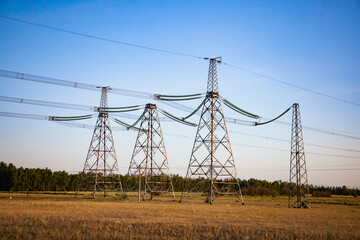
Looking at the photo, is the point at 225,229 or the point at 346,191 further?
the point at 346,191

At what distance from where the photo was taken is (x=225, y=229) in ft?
62.2

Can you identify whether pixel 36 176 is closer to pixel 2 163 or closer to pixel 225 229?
pixel 2 163

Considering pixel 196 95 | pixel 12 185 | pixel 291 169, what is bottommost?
pixel 12 185

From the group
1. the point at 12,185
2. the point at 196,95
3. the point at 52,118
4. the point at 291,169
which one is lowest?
the point at 12,185

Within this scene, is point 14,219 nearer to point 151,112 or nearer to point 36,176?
point 151,112

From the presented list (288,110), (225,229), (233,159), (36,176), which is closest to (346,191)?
(288,110)

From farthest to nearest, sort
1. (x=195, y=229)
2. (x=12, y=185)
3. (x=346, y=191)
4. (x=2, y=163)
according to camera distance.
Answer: (x=346, y=191) → (x=2, y=163) → (x=12, y=185) → (x=195, y=229)

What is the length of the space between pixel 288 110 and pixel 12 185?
88535 mm

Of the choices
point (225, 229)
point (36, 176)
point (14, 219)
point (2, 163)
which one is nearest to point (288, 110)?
point (225, 229)

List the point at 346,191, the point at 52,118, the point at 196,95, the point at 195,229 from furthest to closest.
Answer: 1. the point at 346,191
2. the point at 52,118
3. the point at 196,95
4. the point at 195,229

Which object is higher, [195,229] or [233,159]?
[233,159]

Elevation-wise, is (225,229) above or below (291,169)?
below

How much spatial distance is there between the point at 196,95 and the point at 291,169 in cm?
1676

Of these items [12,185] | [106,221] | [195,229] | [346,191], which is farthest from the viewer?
[346,191]
